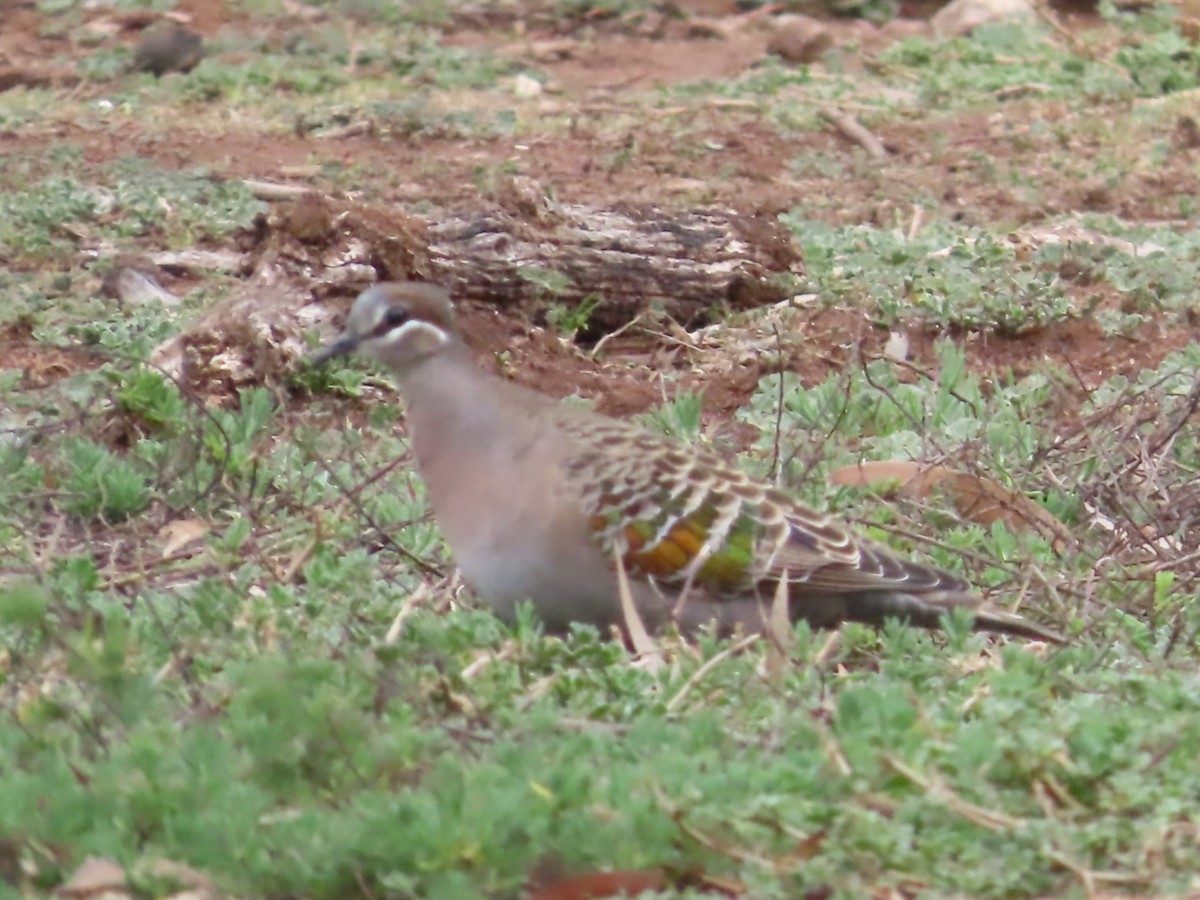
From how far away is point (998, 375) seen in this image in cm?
861

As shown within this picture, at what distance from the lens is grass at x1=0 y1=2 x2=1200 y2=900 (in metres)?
3.61

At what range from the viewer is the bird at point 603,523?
504cm

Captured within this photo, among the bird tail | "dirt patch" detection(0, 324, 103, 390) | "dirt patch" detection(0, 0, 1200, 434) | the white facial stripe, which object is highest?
the white facial stripe

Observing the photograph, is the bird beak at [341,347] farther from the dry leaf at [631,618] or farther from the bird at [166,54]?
the bird at [166,54]

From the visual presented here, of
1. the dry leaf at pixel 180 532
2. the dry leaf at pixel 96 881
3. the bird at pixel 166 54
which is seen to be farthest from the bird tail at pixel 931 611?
the bird at pixel 166 54

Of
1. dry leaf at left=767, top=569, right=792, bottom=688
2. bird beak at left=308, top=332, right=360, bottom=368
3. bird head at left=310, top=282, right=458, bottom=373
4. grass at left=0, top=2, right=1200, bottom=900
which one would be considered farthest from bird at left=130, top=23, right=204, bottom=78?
dry leaf at left=767, top=569, right=792, bottom=688

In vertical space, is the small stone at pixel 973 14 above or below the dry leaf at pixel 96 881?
below

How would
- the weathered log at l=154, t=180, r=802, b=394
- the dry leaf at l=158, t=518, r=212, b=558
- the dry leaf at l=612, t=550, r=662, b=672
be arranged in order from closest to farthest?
1. the dry leaf at l=612, t=550, r=662, b=672
2. the dry leaf at l=158, t=518, r=212, b=558
3. the weathered log at l=154, t=180, r=802, b=394

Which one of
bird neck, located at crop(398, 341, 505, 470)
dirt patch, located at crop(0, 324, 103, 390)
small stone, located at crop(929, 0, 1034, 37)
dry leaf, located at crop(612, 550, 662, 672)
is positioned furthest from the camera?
small stone, located at crop(929, 0, 1034, 37)

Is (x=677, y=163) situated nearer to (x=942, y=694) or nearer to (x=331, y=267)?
(x=331, y=267)

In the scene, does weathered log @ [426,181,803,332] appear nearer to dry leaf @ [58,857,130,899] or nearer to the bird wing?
the bird wing

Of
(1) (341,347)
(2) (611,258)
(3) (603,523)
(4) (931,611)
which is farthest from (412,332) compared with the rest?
(2) (611,258)

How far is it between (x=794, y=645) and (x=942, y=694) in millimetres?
445

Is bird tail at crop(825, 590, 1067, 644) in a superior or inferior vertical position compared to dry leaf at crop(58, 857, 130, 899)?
inferior
